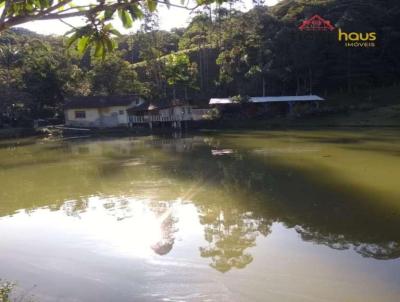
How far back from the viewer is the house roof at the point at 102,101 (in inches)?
1474

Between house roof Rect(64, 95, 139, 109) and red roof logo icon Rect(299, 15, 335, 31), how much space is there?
16068 mm

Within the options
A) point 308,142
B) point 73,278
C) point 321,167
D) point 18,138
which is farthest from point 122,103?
point 73,278

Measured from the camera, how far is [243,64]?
128 ft

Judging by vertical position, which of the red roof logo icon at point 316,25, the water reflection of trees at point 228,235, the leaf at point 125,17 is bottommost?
the water reflection of trees at point 228,235

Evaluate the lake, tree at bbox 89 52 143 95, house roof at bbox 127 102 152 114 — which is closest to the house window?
house roof at bbox 127 102 152 114

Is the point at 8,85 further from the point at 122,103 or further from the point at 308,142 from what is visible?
the point at 308,142

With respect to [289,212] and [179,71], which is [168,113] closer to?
[179,71]

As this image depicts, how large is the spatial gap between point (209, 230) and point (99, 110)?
105ft

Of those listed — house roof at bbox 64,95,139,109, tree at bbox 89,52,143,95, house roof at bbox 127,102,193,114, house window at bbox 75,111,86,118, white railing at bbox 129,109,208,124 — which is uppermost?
tree at bbox 89,52,143,95

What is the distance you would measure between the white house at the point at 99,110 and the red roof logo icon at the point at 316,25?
52.7 ft

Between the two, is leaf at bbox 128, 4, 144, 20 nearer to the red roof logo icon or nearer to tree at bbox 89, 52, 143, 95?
the red roof logo icon

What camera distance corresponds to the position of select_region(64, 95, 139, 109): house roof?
3744 cm

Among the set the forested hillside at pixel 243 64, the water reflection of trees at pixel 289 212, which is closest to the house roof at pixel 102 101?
the forested hillside at pixel 243 64

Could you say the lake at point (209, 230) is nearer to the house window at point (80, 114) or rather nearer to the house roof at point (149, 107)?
the house roof at point (149, 107)
